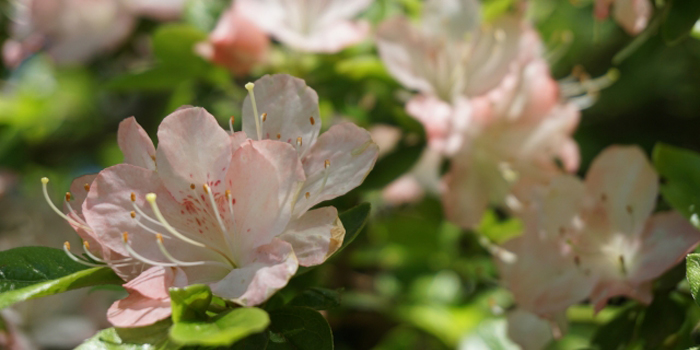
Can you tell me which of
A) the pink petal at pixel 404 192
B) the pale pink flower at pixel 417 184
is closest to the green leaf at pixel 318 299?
the pale pink flower at pixel 417 184

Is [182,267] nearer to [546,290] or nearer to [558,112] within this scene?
[546,290]

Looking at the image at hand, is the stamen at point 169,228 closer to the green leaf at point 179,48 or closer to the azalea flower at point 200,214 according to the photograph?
the azalea flower at point 200,214

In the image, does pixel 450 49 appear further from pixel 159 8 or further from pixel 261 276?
pixel 159 8

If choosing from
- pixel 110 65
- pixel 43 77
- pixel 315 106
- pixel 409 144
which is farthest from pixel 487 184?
pixel 43 77

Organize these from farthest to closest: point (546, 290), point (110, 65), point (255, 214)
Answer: point (110, 65) < point (546, 290) < point (255, 214)

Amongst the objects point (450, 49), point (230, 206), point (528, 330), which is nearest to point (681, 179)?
point (528, 330)

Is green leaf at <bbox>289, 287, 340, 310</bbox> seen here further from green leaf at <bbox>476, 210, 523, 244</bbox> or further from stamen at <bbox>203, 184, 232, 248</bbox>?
green leaf at <bbox>476, 210, 523, 244</bbox>
